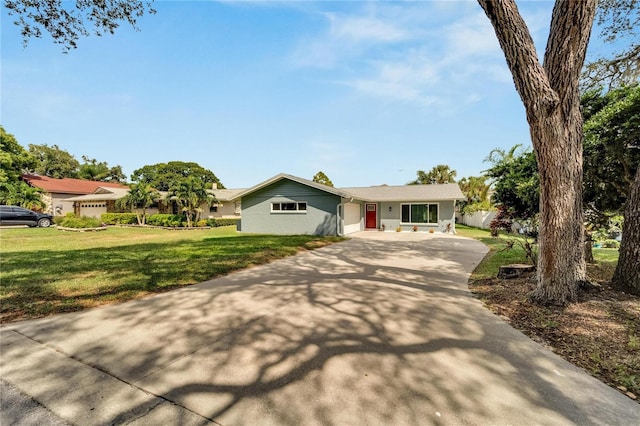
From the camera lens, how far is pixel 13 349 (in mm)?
3064

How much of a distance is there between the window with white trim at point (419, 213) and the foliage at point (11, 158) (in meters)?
32.3

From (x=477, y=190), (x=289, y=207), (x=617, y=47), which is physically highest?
(x=617, y=47)

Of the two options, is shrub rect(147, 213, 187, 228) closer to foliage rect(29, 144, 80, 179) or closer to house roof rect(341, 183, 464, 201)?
house roof rect(341, 183, 464, 201)

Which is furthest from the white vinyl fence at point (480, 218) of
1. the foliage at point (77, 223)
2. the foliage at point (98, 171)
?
the foliage at point (98, 171)

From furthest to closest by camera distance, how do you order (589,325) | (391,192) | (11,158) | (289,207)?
(11,158)
(391,192)
(289,207)
(589,325)

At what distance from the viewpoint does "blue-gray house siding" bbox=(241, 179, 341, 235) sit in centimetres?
1587

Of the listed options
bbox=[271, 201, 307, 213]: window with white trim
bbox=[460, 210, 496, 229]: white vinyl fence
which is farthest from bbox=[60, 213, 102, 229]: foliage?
bbox=[460, 210, 496, 229]: white vinyl fence

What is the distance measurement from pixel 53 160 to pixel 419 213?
57149 mm

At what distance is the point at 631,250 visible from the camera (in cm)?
464

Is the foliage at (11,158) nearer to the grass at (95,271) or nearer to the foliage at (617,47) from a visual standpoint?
the grass at (95,271)

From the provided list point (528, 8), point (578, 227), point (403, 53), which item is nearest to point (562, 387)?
point (578, 227)

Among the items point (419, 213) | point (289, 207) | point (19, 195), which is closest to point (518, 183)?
point (419, 213)

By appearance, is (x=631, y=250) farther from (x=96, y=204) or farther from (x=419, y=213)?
(x=96, y=204)

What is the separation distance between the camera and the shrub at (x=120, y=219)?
78.3 feet
